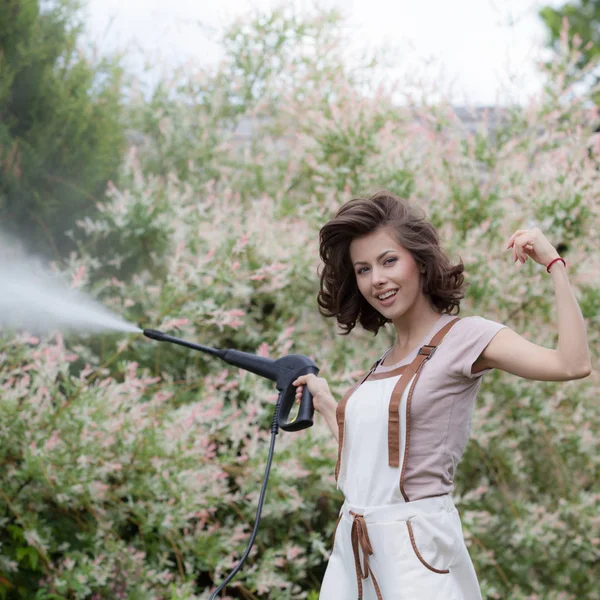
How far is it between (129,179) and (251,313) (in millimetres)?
1107

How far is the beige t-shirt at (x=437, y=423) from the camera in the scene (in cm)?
192

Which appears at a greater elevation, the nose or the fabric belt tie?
the nose

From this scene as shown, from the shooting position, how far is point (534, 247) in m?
1.80

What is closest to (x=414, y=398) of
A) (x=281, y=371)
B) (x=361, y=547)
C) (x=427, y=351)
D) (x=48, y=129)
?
(x=427, y=351)

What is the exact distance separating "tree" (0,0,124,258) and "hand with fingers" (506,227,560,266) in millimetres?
3081

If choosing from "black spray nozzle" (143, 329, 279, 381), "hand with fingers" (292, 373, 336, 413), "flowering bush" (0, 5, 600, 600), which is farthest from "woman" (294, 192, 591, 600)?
"flowering bush" (0, 5, 600, 600)

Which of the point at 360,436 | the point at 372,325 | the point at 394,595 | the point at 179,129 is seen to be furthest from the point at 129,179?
the point at 394,595

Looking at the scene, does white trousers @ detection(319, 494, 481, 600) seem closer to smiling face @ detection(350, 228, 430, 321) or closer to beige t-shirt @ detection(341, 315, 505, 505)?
beige t-shirt @ detection(341, 315, 505, 505)

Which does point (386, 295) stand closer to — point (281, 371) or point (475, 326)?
point (475, 326)

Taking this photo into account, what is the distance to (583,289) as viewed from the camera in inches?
168

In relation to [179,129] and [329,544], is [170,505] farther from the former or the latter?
[179,129]

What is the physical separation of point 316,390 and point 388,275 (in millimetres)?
447

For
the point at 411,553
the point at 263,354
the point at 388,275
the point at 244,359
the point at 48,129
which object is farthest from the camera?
the point at 48,129

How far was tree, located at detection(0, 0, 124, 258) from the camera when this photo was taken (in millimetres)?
4277
